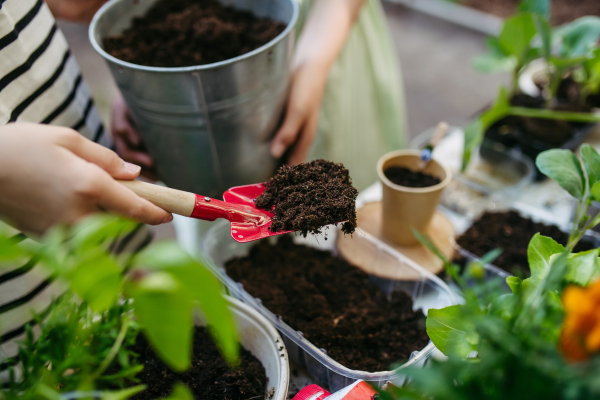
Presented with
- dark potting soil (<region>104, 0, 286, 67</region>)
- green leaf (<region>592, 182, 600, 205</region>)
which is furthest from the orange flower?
dark potting soil (<region>104, 0, 286, 67</region>)

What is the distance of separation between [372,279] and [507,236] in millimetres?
290

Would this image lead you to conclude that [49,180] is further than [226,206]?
No

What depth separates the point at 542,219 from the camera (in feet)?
2.71

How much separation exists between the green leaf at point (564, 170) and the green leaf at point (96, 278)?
51 cm

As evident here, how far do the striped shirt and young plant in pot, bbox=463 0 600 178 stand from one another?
801 millimetres

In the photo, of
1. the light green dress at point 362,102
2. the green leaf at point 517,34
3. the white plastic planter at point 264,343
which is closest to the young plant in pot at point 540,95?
the green leaf at point 517,34

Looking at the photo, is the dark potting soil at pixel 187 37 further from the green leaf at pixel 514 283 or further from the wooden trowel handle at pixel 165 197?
the green leaf at pixel 514 283

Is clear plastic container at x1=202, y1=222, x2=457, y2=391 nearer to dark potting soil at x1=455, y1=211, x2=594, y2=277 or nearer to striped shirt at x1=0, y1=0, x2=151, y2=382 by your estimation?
dark potting soil at x1=455, y1=211, x2=594, y2=277

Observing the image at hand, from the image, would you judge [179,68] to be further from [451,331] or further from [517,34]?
[517,34]

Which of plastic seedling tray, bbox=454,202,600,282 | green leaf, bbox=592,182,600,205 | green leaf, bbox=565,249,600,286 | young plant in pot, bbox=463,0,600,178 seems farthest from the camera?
young plant in pot, bbox=463,0,600,178

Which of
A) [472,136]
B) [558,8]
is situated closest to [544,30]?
[472,136]

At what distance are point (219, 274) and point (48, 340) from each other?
334 millimetres

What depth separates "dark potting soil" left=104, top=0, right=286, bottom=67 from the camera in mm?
659

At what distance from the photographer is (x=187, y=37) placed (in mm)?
691
